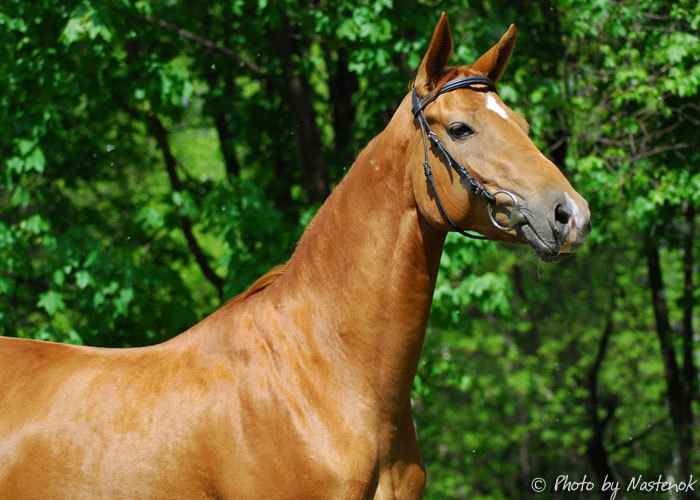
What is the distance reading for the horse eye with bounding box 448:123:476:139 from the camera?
2.59m

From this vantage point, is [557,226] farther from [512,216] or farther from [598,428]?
[598,428]

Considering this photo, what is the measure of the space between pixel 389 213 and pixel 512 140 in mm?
546

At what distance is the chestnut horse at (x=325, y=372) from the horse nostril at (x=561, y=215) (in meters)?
0.13

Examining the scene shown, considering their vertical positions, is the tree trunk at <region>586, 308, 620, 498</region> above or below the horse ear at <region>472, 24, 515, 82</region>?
below

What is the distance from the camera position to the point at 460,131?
8.54 ft

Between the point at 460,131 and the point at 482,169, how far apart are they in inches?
7.3

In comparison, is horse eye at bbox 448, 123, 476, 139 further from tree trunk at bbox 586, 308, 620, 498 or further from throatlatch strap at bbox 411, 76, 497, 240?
tree trunk at bbox 586, 308, 620, 498

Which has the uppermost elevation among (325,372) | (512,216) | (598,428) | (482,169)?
(482,169)

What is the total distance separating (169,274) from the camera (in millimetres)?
6344

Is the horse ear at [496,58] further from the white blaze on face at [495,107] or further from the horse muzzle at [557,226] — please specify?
the horse muzzle at [557,226]

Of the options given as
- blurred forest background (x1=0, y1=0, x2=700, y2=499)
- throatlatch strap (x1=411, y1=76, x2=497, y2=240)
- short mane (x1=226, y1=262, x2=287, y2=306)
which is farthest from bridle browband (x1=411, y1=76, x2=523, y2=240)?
blurred forest background (x1=0, y1=0, x2=700, y2=499)

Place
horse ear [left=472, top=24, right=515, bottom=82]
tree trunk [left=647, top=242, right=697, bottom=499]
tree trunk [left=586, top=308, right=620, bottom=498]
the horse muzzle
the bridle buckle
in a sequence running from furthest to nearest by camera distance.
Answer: tree trunk [left=586, top=308, right=620, bottom=498], tree trunk [left=647, top=242, right=697, bottom=499], horse ear [left=472, top=24, right=515, bottom=82], the bridle buckle, the horse muzzle

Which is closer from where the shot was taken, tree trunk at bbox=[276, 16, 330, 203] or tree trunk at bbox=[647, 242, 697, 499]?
tree trunk at bbox=[276, 16, 330, 203]

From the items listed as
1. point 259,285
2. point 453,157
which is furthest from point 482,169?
point 259,285
